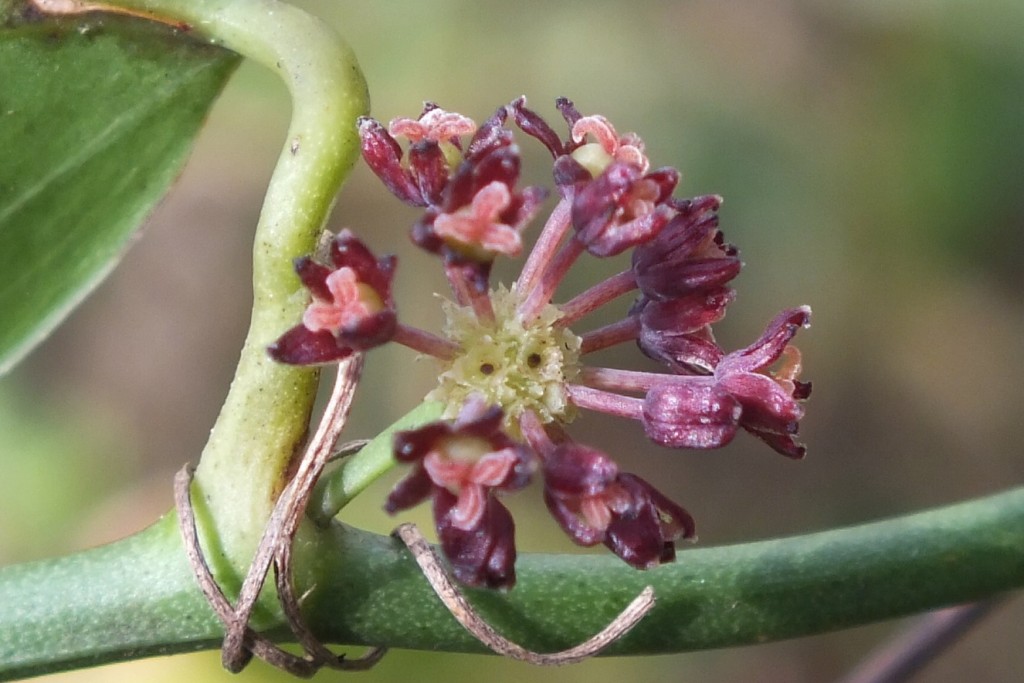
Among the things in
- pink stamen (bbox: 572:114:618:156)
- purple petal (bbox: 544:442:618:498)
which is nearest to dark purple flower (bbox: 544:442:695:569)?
purple petal (bbox: 544:442:618:498)

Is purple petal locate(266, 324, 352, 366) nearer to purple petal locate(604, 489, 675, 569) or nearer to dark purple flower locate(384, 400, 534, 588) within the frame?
dark purple flower locate(384, 400, 534, 588)

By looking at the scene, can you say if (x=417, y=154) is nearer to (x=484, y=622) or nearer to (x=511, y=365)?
(x=511, y=365)

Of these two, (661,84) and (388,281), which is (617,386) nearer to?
(388,281)

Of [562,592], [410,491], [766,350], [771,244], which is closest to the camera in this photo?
[410,491]

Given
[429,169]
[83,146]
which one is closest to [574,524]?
[429,169]

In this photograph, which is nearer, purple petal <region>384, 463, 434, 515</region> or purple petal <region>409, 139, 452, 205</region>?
purple petal <region>384, 463, 434, 515</region>
